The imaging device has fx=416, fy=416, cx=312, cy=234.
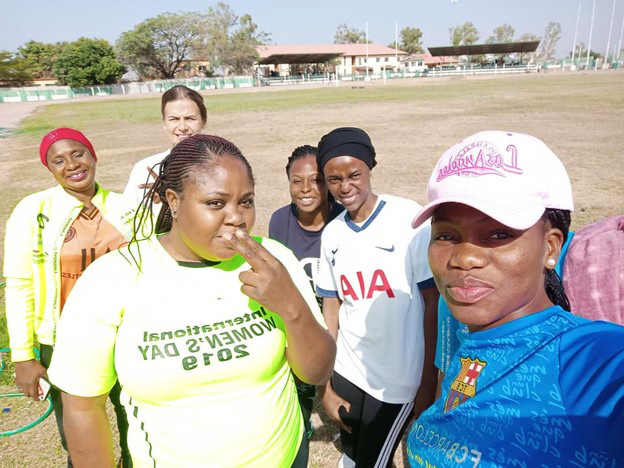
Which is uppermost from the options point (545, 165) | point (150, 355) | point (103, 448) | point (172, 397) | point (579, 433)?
point (545, 165)

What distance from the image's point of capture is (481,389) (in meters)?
1.21

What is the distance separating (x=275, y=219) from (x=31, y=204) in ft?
5.41

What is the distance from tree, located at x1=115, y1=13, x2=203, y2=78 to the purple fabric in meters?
90.9

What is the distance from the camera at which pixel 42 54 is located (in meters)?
89.6

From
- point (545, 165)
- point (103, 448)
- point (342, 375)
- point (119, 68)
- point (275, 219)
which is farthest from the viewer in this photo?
point (119, 68)

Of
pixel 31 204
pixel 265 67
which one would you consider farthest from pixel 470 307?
pixel 265 67

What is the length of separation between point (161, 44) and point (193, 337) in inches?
3664

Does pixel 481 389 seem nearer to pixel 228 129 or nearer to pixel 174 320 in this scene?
pixel 174 320

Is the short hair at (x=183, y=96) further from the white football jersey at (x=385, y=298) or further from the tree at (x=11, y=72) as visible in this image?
the tree at (x=11, y=72)

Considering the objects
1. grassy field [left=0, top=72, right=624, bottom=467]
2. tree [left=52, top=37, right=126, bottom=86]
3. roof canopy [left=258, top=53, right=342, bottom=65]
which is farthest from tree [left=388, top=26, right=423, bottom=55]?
grassy field [left=0, top=72, right=624, bottom=467]

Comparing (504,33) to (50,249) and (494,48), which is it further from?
(50,249)

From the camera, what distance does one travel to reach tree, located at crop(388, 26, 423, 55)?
12650 centimetres

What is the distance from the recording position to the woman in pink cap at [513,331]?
39.2 inches

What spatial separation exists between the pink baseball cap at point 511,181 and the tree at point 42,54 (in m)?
108
